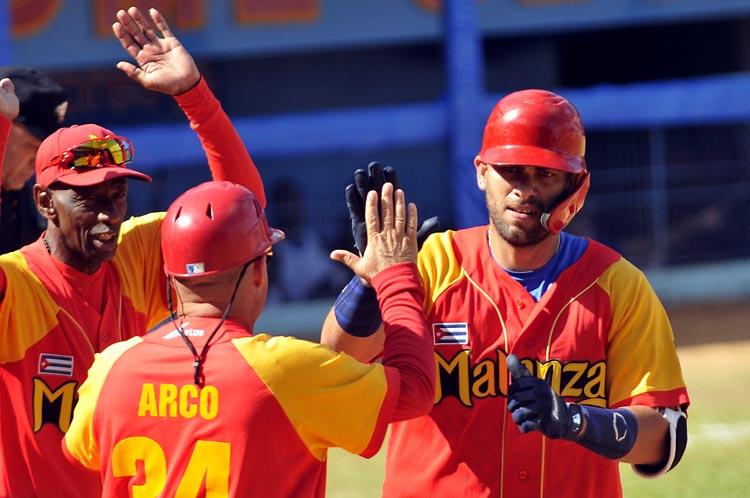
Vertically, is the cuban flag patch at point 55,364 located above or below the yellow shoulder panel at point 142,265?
below

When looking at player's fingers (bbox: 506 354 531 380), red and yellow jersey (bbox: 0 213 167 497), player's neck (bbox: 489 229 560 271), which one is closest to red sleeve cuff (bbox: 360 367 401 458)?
player's fingers (bbox: 506 354 531 380)

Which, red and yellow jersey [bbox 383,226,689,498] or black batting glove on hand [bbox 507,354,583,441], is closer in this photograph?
black batting glove on hand [bbox 507,354,583,441]

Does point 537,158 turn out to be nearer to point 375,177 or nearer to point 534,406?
point 375,177

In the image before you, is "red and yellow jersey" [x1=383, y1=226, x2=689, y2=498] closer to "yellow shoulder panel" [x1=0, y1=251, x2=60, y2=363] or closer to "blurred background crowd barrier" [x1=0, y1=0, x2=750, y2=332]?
"yellow shoulder panel" [x1=0, y1=251, x2=60, y2=363]

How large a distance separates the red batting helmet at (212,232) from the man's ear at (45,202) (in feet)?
2.93

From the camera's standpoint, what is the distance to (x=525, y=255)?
3.95 meters

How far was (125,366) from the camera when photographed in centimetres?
330

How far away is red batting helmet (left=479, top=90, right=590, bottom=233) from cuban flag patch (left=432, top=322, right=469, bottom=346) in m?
0.39

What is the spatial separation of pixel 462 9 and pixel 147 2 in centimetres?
427

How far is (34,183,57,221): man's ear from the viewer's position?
4164 millimetres

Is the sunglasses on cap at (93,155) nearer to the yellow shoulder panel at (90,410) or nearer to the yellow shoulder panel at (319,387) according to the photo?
the yellow shoulder panel at (90,410)

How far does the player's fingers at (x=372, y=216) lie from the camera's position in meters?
3.61

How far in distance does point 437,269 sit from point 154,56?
1.30 m

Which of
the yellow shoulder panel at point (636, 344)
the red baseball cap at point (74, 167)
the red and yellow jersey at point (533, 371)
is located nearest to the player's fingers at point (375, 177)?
the red and yellow jersey at point (533, 371)
